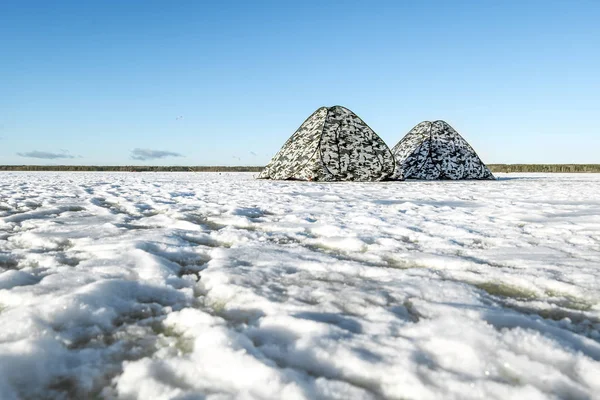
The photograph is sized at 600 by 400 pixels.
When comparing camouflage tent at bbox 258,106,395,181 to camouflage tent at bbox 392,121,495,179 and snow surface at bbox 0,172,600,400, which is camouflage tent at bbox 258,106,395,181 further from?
snow surface at bbox 0,172,600,400

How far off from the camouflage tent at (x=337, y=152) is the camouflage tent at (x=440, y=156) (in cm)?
204

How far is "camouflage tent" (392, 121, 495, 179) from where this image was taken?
1327 cm

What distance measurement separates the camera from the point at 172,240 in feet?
8.81

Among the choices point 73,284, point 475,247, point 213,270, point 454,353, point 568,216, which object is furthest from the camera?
point 568,216

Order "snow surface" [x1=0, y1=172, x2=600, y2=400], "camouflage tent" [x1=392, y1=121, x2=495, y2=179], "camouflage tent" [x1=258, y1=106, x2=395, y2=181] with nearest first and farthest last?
"snow surface" [x1=0, y1=172, x2=600, y2=400] → "camouflage tent" [x1=258, y1=106, x2=395, y2=181] → "camouflage tent" [x1=392, y1=121, x2=495, y2=179]

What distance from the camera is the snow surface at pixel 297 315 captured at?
3.51 feet

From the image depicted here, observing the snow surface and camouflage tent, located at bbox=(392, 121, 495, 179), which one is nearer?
the snow surface

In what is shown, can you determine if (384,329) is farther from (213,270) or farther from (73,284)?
(73,284)

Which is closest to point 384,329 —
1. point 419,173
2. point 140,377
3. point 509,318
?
point 509,318

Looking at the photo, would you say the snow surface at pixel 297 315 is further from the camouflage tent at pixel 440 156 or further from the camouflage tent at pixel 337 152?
the camouflage tent at pixel 440 156

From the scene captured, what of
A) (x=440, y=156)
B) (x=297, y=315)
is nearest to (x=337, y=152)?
(x=440, y=156)

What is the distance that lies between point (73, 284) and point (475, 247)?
220 centimetres

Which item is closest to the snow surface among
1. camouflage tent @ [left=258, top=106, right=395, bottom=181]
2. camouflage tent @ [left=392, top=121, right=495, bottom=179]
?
camouflage tent @ [left=258, top=106, right=395, bottom=181]

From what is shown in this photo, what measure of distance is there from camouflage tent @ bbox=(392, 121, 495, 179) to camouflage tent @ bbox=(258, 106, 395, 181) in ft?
6.69
